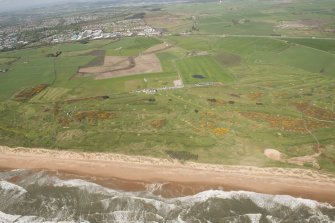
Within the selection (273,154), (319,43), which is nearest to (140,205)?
(273,154)

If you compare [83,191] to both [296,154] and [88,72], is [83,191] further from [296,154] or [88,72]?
[88,72]

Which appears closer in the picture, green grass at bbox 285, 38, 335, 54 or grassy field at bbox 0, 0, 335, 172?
grassy field at bbox 0, 0, 335, 172

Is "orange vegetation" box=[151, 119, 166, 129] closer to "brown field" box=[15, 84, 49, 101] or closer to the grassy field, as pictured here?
the grassy field

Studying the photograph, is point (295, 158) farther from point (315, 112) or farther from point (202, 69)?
point (202, 69)

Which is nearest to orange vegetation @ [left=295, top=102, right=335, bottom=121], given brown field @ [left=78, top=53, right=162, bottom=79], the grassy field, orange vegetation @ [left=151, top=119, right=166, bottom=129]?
the grassy field

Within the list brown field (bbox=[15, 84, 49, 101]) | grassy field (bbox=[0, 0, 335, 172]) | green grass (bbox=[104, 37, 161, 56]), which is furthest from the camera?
green grass (bbox=[104, 37, 161, 56])

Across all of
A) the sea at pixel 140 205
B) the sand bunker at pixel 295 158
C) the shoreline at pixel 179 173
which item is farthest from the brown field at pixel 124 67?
the sand bunker at pixel 295 158
